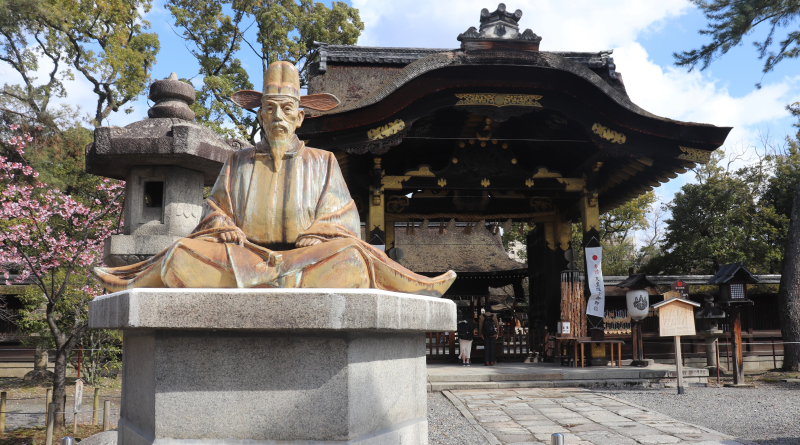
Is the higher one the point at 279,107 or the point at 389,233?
the point at 389,233

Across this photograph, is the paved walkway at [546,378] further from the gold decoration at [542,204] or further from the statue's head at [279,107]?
the statue's head at [279,107]

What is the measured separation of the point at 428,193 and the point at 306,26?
11.0 metres

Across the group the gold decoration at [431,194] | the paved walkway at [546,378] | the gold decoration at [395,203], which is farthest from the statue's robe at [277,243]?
the gold decoration at [395,203]

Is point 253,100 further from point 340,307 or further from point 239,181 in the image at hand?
point 340,307

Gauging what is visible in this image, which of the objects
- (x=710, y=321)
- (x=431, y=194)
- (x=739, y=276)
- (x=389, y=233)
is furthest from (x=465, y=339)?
(x=739, y=276)

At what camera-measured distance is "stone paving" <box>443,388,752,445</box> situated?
5.05 meters

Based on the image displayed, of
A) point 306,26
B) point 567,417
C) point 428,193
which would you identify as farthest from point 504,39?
point 306,26

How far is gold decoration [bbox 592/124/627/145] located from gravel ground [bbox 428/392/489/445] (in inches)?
Result: 216

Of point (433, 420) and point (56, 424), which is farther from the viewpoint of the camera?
point (56, 424)

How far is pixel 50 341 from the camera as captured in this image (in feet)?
38.2

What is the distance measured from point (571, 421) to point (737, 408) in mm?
2738

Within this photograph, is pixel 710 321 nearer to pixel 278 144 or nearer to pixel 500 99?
pixel 500 99

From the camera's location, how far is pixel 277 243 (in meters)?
3.28

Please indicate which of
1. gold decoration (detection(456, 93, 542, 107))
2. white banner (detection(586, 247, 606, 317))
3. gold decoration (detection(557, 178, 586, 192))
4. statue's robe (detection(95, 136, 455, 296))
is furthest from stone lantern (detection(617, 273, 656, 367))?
statue's robe (detection(95, 136, 455, 296))
